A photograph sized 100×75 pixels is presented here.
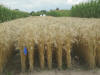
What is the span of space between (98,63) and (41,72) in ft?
2.88

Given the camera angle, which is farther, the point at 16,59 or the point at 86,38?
the point at 16,59

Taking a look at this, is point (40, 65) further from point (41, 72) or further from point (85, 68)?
point (85, 68)

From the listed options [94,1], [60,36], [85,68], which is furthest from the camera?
[94,1]

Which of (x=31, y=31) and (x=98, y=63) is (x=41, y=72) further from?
(x=98, y=63)

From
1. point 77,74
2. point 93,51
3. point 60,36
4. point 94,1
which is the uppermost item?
point 94,1

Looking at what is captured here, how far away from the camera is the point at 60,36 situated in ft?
10.4

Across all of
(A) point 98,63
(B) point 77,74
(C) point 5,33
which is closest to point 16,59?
(C) point 5,33

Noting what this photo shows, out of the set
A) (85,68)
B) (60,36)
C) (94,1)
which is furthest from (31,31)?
(94,1)

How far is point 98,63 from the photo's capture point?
11.0ft

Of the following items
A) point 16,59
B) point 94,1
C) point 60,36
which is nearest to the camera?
point 60,36

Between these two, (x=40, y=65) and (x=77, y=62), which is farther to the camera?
(x=77, y=62)

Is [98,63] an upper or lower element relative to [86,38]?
lower

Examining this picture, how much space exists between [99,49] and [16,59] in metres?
1.39

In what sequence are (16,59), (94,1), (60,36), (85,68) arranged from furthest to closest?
1. (94,1)
2. (16,59)
3. (85,68)
4. (60,36)
